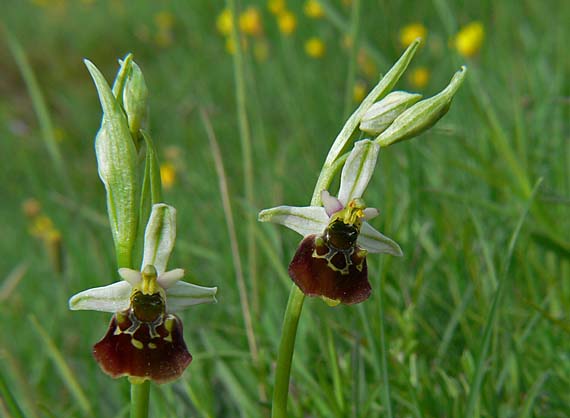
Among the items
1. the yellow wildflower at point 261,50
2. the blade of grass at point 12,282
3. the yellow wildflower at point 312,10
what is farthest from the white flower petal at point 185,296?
the yellow wildflower at point 261,50

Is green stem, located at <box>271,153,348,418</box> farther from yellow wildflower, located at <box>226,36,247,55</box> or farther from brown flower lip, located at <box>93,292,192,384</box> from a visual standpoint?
yellow wildflower, located at <box>226,36,247,55</box>

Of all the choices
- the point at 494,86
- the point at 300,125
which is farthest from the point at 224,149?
the point at 494,86

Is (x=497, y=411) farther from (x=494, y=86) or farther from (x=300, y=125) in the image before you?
(x=494, y=86)

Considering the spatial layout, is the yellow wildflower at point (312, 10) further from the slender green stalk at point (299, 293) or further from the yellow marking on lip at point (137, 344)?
the yellow marking on lip at point (137, 344)

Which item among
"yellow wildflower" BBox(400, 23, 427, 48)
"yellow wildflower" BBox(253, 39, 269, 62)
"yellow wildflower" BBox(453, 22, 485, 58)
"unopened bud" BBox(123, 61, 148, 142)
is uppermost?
"yellow wildflower" BBox(253, 39, 269, 62)

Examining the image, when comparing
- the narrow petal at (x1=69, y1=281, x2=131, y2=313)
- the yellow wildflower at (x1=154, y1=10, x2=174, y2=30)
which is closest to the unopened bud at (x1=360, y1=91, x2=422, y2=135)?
the narrow petal at (x1=69, y1=281, x2=131, y2=313)

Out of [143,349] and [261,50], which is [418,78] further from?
[143,349]

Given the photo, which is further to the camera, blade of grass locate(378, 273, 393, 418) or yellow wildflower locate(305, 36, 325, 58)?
yellow wildflower locate(305, 36, 325, 58)
